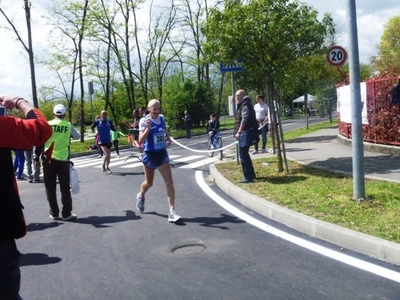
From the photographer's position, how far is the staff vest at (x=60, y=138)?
7523 mm

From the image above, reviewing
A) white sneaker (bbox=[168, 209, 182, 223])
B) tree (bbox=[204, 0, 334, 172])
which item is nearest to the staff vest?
white sneaker (bbox=[168, 209, 182, 223])

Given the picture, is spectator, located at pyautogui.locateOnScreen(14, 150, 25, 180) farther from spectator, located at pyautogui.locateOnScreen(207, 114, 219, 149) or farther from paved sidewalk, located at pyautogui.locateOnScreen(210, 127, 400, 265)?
spectator, located at pyautogui.locateOnScreen(207, 114, 219, 149)

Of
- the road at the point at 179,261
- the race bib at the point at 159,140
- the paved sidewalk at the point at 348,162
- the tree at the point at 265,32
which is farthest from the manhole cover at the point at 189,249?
the tree at the point at 265,32

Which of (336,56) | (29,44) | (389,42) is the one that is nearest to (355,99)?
(336,56)

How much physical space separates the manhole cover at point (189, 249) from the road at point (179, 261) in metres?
0.01

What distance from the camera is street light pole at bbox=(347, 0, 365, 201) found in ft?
21.0

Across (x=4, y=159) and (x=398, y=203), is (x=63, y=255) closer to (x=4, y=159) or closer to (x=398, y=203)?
(x=4, y=159)

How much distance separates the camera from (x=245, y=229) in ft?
19.9

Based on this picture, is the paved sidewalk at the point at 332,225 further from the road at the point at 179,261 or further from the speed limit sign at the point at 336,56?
the speed limit sign at the point at 336,56

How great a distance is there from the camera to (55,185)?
7.52m

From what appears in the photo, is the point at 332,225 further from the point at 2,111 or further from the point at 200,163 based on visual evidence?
the point at 200,163

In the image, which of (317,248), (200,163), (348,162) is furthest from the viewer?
(200,163)

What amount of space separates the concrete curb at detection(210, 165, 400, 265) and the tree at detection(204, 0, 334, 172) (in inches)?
123

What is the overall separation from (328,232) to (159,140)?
9.44 feet
